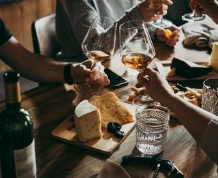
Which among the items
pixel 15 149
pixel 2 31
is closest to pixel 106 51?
pixel 2 31

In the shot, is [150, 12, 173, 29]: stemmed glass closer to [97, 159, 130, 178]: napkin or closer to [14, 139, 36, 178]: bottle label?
[97, 159, 130, 178]: napkin

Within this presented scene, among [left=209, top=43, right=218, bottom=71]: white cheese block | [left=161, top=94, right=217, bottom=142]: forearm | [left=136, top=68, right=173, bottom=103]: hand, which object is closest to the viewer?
[left=161, top=94, right=217, bottom=142]: forearm

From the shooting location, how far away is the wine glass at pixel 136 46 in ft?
4.50

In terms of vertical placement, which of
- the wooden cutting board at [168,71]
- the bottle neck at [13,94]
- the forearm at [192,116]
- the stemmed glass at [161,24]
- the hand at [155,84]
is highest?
the bottle neck at [13,94]

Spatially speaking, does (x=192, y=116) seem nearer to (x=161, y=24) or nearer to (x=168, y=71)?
(x=168, y=71)

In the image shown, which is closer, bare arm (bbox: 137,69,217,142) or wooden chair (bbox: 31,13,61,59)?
bare arm (bbox: 137,69,217,142)

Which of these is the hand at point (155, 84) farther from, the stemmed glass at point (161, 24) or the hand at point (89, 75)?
the stemmed glass at point (161, 24)

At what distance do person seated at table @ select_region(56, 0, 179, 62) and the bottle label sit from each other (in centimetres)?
109

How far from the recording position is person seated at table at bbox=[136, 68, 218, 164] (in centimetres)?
109

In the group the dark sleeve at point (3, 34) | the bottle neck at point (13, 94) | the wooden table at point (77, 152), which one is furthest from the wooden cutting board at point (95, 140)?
the dark sleeve at point (3, 34)

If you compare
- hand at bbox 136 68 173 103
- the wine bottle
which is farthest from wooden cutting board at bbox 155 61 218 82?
the wine bottle

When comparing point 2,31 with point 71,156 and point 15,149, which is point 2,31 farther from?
point 15,149

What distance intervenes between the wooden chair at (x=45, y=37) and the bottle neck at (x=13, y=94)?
1.26m

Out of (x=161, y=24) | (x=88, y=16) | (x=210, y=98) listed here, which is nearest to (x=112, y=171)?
(x=210, y=98)
